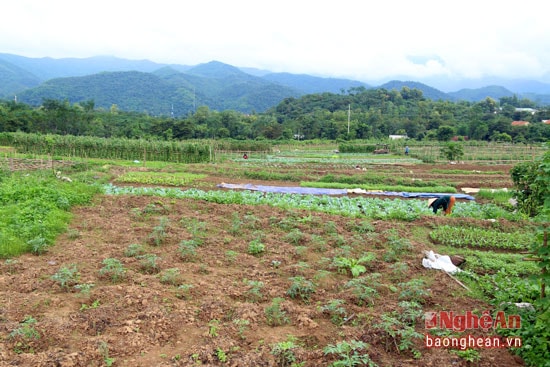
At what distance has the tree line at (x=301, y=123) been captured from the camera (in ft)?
141

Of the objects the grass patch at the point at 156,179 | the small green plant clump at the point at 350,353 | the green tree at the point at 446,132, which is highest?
the green tree at the point at 446,132

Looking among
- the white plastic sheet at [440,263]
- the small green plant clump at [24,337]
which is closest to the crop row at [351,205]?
the white plastic sheet at [440,263]

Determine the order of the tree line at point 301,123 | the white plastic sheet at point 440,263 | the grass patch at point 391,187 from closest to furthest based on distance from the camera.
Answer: the white plastic sheet at point 440,263 < the grass patch at point 391,187 < the tree line at point 301,123

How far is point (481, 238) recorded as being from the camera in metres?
9.59

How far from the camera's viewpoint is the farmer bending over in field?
40.6 ft

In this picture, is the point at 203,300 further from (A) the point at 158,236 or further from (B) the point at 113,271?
(A) the point at 158,236

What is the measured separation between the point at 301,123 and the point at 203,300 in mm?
54572

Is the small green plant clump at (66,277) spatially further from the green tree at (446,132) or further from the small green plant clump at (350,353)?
the green tree at (446,132)

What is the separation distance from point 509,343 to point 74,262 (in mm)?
7313

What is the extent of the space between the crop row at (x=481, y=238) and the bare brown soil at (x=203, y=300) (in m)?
0.52

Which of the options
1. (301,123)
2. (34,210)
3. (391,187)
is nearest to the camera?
(34,210)

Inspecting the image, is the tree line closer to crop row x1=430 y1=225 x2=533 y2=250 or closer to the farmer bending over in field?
the farmer bending over in field

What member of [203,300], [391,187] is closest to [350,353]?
[203,300]

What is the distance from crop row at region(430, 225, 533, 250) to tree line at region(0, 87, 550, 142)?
117 ft
